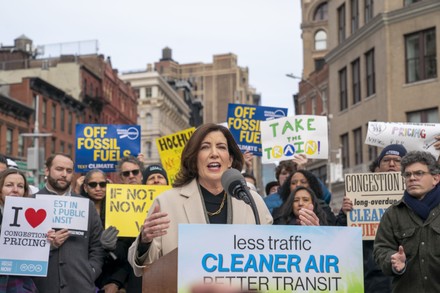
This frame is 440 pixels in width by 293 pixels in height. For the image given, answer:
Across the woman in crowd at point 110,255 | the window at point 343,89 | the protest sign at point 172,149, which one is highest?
the window at point 343,89

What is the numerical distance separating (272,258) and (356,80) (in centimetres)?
3398

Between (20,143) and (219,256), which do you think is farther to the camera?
(20,143)

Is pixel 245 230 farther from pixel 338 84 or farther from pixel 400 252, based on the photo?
pixel 338 84

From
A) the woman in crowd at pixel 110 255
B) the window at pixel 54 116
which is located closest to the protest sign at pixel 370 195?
the woman in crowd at pixel 110 255

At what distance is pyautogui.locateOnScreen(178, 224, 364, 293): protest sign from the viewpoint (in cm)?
304

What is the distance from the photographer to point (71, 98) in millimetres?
57062

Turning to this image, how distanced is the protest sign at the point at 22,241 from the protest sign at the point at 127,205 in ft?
4.32

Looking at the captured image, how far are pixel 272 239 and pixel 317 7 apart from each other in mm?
64646

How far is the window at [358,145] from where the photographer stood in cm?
3606

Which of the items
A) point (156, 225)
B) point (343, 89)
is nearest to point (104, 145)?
point (156, 225)

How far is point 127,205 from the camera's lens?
7.65m

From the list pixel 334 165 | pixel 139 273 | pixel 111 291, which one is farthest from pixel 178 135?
pixel 334 165

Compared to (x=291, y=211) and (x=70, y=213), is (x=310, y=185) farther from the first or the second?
(x=70, y=213)

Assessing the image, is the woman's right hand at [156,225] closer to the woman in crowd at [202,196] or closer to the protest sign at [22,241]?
the woman in crowd at [202,196]
